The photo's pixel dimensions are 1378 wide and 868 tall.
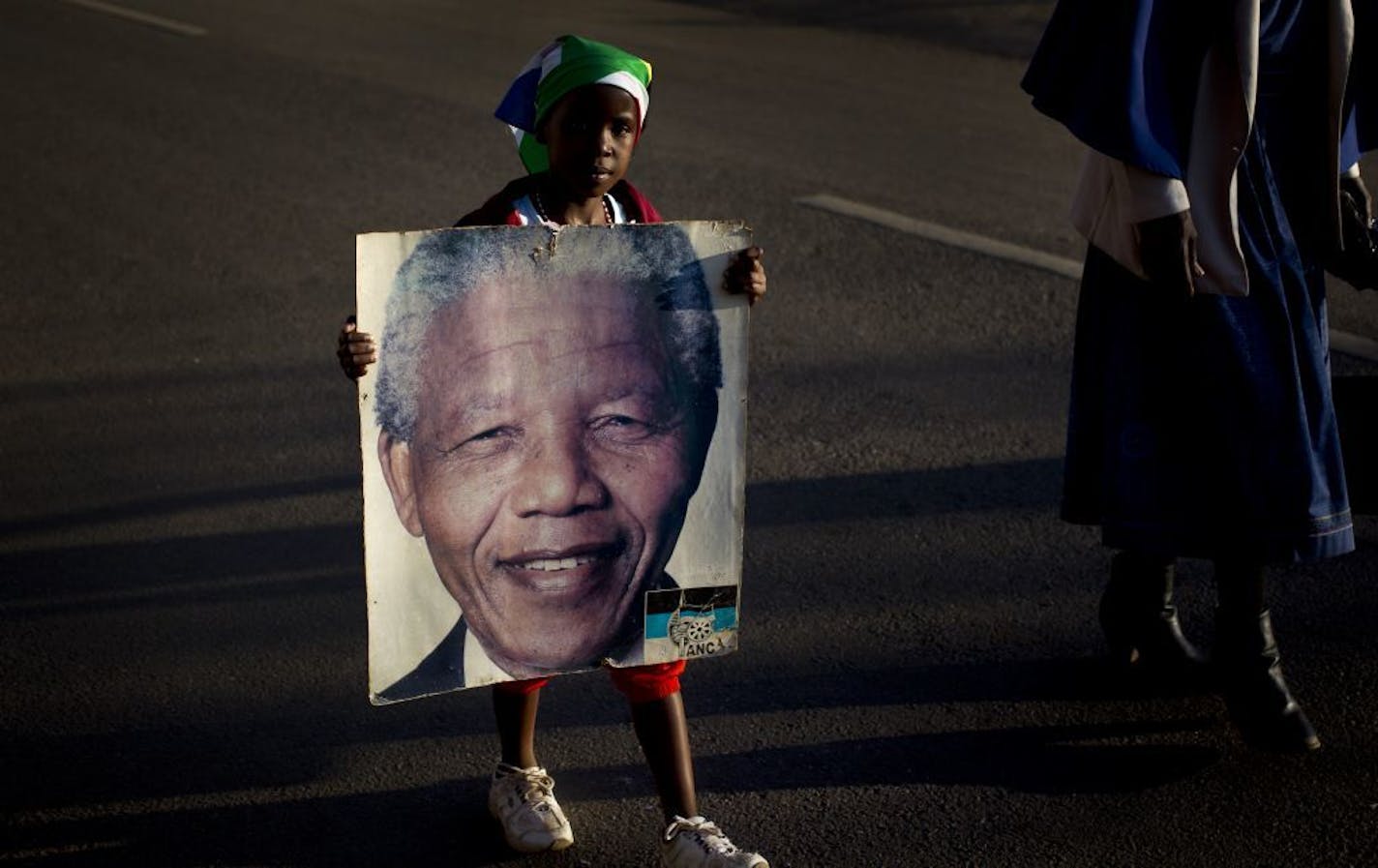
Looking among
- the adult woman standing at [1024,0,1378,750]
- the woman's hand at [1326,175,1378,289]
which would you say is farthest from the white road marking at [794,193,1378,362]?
the adult woman standing at [1024,0,1378,750]

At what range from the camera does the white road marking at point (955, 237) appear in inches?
270

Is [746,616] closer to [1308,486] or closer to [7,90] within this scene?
[1308,486]

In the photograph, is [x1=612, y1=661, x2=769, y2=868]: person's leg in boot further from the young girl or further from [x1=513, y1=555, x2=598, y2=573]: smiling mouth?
[x1=513, y1=555, x2=598, y2=573]: smiling mouth

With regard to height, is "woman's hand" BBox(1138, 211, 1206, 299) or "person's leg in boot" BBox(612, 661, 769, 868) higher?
"woman's hand" BBox(1138, 211, 1206, 299)

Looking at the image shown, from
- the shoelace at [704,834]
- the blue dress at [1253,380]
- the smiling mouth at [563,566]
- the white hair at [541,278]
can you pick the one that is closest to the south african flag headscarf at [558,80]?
the white hair at [541,278]

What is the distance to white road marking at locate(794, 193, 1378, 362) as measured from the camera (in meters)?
6.86

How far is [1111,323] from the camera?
355 centimetres

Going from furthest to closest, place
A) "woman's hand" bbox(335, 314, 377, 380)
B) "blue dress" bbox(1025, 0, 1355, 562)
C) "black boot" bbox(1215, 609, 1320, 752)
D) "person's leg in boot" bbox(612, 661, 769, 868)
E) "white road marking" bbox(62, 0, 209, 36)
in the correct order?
"white road marking" bbox(62, 0, 209, 36)
"black boot" bbox(1215, 609, 1320, 752)
"blue dress" bbox(1025, 0, 1355, 562)
"person's leg in boot" bbox(612, 661, 769, 868)
"woman's hand" bbox(335, 314, 377, 380)

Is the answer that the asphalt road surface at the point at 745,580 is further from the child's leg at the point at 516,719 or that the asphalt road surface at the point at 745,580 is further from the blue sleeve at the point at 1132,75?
the blue sleeve at the point at 1132,75

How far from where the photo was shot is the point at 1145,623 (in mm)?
3828

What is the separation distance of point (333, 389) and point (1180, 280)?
3.20 meters

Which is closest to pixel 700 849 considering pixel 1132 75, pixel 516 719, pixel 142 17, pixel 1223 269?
pixel 516 719

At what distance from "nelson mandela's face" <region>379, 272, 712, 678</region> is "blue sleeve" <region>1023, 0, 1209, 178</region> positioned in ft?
3.15

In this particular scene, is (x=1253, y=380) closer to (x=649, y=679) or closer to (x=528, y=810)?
(x=649, y=679)
